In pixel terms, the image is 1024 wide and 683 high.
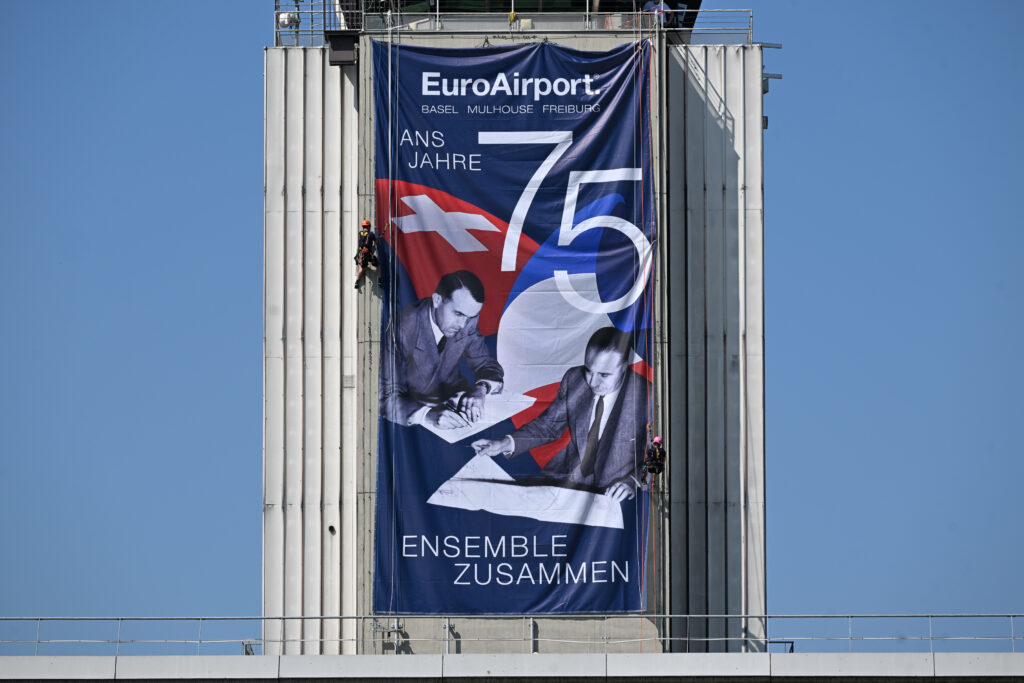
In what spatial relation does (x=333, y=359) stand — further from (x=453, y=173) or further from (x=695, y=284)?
(x=695, y=284)

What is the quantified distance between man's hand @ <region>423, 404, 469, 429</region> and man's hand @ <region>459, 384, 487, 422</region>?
0.61ft

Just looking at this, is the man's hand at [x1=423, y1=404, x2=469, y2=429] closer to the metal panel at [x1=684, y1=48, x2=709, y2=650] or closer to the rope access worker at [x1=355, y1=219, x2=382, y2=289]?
the rope access worker at [x1=355, y1=219, x2=382, y2=289]

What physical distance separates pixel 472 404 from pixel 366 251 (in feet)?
16.1

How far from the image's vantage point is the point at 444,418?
1886 inches

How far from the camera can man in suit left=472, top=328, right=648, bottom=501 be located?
47625 millimetres

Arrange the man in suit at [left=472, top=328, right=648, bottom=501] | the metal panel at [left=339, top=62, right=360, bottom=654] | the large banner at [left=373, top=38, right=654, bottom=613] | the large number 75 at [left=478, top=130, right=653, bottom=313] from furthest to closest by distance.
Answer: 1. the metal panel at [left=339, top=62, right=360, bottom=654]
2. the large number 75 at [left=478, top=130, right=653, bottom=313]
3. the man in suit at [left=472, top=328, right=648, bottom=501]
4. the large banner at [left=373, top=38, right=654, bottom=613]

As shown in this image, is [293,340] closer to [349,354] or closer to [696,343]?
[349,354]

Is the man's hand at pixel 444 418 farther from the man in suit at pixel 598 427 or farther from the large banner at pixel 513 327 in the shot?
the man in suit at pixel 598 427

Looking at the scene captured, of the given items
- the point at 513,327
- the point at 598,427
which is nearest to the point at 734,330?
the point at 598,427

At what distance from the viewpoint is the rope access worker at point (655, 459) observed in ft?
155

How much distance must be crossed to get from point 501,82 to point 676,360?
8.90m

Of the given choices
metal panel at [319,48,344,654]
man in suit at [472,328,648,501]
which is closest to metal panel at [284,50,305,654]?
metal panel at [319,48,344,654]

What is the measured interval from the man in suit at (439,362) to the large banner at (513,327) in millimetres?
37

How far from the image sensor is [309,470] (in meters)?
49.6
